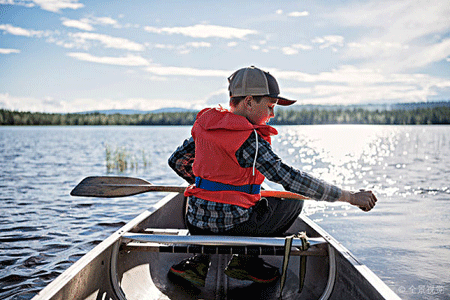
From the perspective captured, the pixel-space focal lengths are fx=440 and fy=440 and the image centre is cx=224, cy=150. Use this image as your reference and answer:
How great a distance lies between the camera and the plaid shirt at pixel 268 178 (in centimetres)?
274

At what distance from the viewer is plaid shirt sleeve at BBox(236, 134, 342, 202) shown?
274cm

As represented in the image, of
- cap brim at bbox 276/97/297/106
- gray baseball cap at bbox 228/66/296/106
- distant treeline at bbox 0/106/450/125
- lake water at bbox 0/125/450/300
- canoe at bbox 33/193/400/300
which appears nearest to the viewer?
canoe at bbox 33/193/400/300

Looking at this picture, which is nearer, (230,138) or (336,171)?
(230,138)

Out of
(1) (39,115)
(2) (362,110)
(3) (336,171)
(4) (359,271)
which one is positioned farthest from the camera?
(2) (362,110)

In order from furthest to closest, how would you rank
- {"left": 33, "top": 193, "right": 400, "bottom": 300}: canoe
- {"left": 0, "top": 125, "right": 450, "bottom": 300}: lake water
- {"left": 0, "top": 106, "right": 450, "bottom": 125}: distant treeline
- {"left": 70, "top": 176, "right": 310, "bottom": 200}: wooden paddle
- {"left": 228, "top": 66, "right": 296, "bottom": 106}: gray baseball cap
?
{"left": 0, "top": 106, "right": 450, "bottom": 125}: distant treeline → {"left": 0, "top": 125, "right": 450, "bottom": 300}: lake water → {"left": 70, "top": 176, "right": 310, "bottom": 200}: wooden paddle → {"left": 228, "top": 66, "right": 296, "bottom": 106}: gray baseball cap → {"left": 33, "top": 193, "right": 400, "bottom": 300}: canoe

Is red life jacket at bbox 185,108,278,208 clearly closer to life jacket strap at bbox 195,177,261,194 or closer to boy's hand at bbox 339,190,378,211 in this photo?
life jacket strap at bbox 195,177,261,194

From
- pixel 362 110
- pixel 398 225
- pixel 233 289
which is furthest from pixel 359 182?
pixel 362 110

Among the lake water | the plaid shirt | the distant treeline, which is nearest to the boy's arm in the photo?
the plaid shirt

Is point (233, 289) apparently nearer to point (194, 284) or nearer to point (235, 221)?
point (194, 284)

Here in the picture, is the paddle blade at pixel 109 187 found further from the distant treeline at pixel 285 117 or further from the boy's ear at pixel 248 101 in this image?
the distant treeline at pixel 285 117

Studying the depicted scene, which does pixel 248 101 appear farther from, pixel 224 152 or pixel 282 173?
pixel 282 173

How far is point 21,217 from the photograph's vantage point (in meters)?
8.47

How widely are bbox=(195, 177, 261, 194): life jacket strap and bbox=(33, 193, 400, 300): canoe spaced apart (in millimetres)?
325

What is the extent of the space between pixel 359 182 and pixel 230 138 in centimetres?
1413
